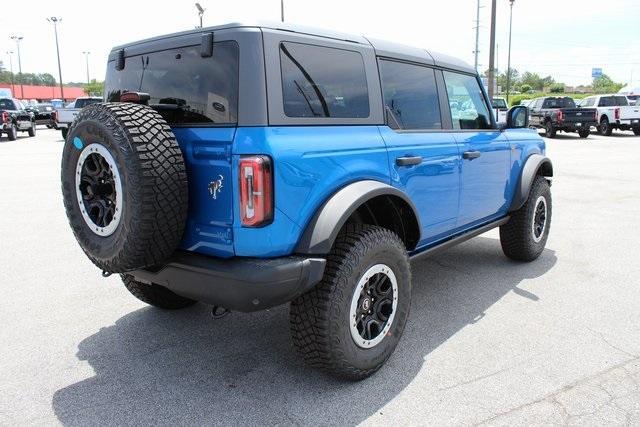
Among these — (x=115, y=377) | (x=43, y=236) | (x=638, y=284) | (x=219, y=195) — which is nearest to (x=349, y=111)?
(x=219, y=195)

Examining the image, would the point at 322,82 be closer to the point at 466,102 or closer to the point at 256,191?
the point at 256,191

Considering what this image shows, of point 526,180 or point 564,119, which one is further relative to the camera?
point 564,119

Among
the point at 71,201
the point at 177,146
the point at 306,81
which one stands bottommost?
the point at 71,201

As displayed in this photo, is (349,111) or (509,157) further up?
(349,111)

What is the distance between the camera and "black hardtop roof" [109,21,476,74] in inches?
105

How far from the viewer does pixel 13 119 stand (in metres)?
22.0

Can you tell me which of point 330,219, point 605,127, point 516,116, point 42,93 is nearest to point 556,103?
point 605,127

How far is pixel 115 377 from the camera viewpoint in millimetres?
3062

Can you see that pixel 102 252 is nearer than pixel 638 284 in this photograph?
Yes

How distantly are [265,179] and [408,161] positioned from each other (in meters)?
1.17

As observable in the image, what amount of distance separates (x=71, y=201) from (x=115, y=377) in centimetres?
107

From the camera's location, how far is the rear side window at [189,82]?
104 inches

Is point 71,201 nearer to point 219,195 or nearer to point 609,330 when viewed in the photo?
point 219,195

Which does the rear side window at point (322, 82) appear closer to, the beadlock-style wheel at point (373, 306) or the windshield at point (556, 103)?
the beadlock-style wheel at point (373, 306)
